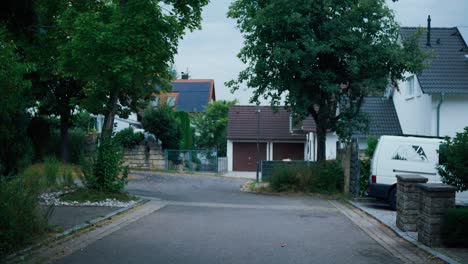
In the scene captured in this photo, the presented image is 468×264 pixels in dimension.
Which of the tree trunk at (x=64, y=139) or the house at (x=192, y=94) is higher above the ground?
the house at (x=192, y=94)

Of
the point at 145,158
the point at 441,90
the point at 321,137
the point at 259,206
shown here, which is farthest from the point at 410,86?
the point at 145,158

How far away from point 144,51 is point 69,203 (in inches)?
185

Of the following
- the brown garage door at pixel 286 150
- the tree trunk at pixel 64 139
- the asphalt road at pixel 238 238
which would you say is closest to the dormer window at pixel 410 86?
the asphalt road at pixel 238 238

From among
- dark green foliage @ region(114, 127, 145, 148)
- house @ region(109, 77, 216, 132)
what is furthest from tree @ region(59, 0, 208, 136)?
house @ region(109, 77, 216, 132)

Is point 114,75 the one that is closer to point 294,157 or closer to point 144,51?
point 144,51

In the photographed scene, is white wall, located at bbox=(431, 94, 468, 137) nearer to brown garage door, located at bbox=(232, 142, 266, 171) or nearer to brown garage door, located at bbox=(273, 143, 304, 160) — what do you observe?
brown garage door, located at bbox=(273, 143, 304, 160)

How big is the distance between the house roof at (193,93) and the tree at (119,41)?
51210 millimetres

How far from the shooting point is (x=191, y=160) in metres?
38.9

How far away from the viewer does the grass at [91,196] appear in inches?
634

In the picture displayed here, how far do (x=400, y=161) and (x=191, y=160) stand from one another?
2335cm

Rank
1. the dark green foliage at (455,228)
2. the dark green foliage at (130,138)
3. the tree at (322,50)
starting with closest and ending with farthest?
1. the dark green foliage at (455,228)
2. the tree at (322,50)
3. the dark green foliage at (130,138)

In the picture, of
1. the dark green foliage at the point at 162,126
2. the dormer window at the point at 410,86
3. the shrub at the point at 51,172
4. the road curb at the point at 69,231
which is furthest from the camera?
the dark green foliage at the point at 162,126

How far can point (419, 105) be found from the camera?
2838 centimetres

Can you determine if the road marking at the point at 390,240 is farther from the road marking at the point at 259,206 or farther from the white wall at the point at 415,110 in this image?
the white wall at the point at 415,110
